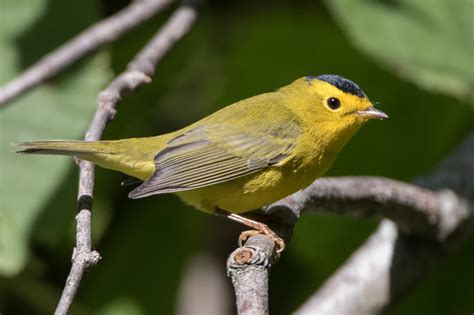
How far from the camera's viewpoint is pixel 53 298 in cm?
450

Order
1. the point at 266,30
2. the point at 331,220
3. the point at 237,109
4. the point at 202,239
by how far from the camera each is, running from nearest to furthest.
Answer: the point at 237,109 < the point at 331,220 < the point at 266,30 < the point at 202,239

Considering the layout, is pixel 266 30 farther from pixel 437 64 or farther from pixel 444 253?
pixel 444 253

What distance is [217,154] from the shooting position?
3.88 m

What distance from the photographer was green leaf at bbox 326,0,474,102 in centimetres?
399

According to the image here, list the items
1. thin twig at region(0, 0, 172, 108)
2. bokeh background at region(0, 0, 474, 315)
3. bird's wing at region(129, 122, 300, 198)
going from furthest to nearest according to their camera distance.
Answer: bokeh background at region(0, 0, 474, 315) → bird's wing at region(129, 122, 300, 198) → thin twig at region(0, 0, 172, 108)

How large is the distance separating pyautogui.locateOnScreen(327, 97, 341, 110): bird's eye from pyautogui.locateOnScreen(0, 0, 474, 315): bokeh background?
246mm

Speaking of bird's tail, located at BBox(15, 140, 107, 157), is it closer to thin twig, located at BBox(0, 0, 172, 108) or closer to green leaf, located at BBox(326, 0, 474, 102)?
thin twig, located at BBox(0, 0, 172, 108)

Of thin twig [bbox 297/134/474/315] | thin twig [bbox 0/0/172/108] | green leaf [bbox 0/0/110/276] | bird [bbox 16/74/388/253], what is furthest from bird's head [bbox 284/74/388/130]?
green leaf [bbox 0/0/110/276]

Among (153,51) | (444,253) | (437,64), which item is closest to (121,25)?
(153,51)

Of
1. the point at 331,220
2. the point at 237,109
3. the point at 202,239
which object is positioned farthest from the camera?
the point at 202,239

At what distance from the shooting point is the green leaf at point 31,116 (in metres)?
3.96

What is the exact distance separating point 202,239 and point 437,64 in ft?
5.86

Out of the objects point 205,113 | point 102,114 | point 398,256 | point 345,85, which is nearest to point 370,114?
point 345,85

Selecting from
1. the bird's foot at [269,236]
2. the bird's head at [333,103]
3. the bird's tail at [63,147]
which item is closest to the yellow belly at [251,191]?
the bird's foot at [269,236]
